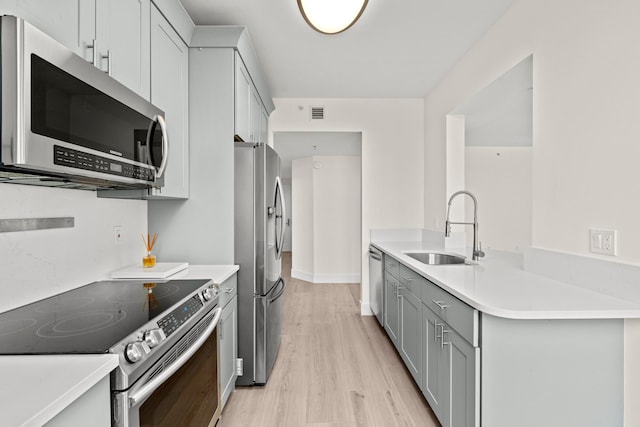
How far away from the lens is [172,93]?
2.08 meters

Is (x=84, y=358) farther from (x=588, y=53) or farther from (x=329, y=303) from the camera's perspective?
(x=329, y=303)

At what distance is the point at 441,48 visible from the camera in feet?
9.16

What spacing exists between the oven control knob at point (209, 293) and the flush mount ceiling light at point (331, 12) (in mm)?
1362

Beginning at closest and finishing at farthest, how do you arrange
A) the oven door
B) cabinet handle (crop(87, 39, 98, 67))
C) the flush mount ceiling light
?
the oven door → cabinet handle (crop(87, 39, 98, 67)) → the flush mount ceiling light

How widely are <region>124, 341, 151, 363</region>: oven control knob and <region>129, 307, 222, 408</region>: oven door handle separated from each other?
0.10 metres

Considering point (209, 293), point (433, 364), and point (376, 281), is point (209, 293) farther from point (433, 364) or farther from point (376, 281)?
point (376, 281)

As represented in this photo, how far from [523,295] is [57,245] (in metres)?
2.13

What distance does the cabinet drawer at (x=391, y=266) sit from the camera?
9.20 feet

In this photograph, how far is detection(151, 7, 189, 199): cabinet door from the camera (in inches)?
73.9

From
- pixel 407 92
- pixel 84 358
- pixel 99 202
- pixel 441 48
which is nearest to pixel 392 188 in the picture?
pixel 407 92

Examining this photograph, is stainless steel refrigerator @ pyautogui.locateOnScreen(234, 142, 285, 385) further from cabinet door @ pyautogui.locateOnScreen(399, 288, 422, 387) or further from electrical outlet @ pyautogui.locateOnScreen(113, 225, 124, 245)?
cabinet door @ pyautogui.locateOnScreen(399, 288, 422, 387)

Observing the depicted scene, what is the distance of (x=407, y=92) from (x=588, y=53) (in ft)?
7.57

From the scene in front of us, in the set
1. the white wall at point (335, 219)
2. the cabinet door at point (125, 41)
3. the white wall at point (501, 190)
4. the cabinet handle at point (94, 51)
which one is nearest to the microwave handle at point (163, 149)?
the cabinet door at point (125, 41)

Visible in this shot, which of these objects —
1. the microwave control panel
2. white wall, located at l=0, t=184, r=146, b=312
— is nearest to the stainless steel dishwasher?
white wall, located at l=0, t=184, r=146, b=312
